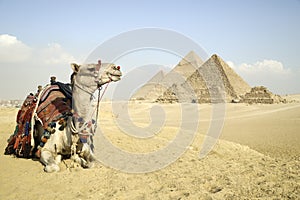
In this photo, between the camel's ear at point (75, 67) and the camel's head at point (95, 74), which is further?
the camel's ear at point (75, 67)

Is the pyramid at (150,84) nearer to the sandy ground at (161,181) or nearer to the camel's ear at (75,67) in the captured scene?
the sandy ground at (161,181)

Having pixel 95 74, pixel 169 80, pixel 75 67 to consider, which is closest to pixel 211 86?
pixel 169 80

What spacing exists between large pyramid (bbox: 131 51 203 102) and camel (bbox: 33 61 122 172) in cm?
6306

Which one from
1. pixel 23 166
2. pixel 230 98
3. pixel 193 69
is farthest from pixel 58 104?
pixel 193 69

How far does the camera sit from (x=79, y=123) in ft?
15.0

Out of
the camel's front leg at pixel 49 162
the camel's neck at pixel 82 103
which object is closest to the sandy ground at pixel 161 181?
the camel's front leg at pixel 49 162

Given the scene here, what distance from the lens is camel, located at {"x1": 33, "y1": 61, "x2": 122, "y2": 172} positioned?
434 cm

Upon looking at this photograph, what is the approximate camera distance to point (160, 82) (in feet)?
249

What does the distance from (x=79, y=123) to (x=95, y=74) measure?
0.94 metres

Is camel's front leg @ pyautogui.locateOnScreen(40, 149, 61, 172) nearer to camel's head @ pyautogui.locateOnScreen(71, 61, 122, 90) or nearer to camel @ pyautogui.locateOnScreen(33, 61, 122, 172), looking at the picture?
camel @ pyautogui.locateOnScreen(33, 61, 122, 172)

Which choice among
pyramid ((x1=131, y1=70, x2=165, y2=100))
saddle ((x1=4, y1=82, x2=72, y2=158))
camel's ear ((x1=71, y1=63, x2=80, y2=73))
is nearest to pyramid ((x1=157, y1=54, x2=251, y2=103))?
pyramid ((x1=131, y1=70, x2=165, y2=100))

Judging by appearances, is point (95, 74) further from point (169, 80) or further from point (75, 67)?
point (169, 80)

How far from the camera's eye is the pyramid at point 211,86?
200 ft

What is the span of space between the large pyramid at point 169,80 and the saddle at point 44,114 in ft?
204
